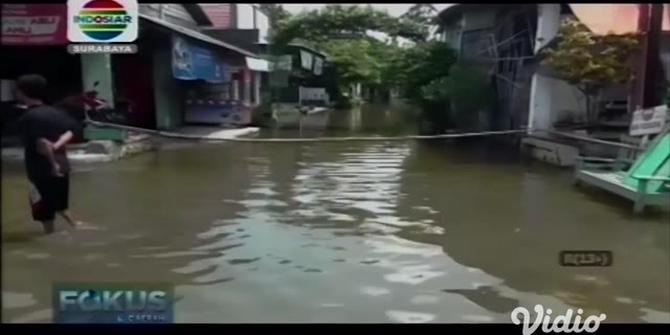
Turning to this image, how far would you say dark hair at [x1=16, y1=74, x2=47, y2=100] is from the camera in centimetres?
259

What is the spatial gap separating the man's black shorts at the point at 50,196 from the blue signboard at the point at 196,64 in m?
0.56

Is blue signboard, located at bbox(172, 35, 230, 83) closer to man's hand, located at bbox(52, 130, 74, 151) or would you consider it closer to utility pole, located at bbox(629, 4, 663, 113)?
man's hand, located at bbox(52, 130, 74, 151)

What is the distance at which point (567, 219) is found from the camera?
294 cm

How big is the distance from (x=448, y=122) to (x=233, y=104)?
2.67 ft

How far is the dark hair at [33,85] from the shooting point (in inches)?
102

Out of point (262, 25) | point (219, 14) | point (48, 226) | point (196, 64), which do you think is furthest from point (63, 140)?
point (262, 25)

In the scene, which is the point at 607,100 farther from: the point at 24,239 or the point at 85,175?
the point at 24,239

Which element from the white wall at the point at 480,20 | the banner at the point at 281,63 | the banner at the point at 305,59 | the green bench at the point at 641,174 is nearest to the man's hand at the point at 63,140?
the banner at the point at 281,63

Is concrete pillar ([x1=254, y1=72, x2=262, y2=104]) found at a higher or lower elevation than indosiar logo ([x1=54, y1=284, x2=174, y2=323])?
higher

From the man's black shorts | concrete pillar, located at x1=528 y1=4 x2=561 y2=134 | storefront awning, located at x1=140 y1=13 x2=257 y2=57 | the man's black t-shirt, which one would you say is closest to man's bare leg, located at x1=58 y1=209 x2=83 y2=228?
the man's black shorts

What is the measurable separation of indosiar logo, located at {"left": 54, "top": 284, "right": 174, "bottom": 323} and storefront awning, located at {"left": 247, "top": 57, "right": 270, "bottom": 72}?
859 millimetres

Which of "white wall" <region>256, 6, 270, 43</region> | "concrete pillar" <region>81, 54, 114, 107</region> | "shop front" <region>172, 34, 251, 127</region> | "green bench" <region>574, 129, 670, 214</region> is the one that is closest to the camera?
"concrete pillar" <region>81, 54, 114, 107</region>
